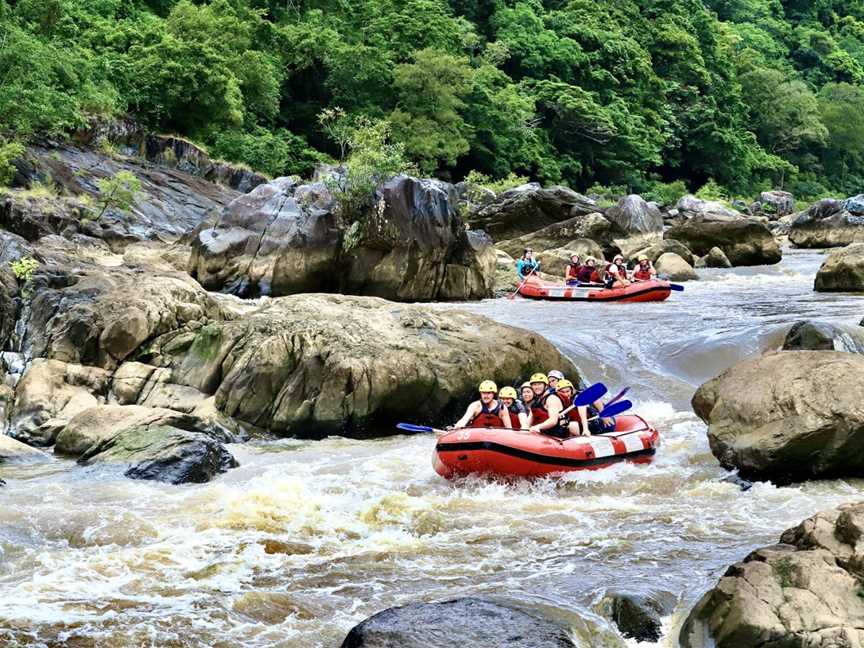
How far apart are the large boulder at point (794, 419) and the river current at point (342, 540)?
25cm

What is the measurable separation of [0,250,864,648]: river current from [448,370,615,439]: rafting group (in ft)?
2.15

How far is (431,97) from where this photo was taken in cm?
4041

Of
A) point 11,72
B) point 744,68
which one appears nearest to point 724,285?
point 11,72

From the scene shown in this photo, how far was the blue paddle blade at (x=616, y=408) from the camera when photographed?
32.6 ft

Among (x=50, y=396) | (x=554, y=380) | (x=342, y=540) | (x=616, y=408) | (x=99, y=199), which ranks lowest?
(x=50, y=396)

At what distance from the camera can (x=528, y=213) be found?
91.3 ft

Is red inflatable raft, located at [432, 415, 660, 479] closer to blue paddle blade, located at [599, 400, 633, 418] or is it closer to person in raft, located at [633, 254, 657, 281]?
blue paddle blade, located at [599, 400, 633, 418]

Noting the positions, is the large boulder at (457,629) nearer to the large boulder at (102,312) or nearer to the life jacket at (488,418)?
the life jacket at (488,418)

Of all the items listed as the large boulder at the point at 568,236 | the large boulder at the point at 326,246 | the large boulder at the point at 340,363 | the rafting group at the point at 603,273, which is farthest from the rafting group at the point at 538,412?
the large boulder at the point at 568,236

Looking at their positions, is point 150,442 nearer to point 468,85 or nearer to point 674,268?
point 674,268

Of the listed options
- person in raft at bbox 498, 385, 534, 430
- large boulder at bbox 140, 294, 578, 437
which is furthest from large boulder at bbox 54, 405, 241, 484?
person in raft at bbox 498, 385, 534, 430

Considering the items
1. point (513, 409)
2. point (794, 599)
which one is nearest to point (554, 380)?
point (513, 409)

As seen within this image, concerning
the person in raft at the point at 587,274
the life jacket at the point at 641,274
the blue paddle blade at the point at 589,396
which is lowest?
the person in raft at the point at 587,274

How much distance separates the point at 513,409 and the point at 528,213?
737 inches
